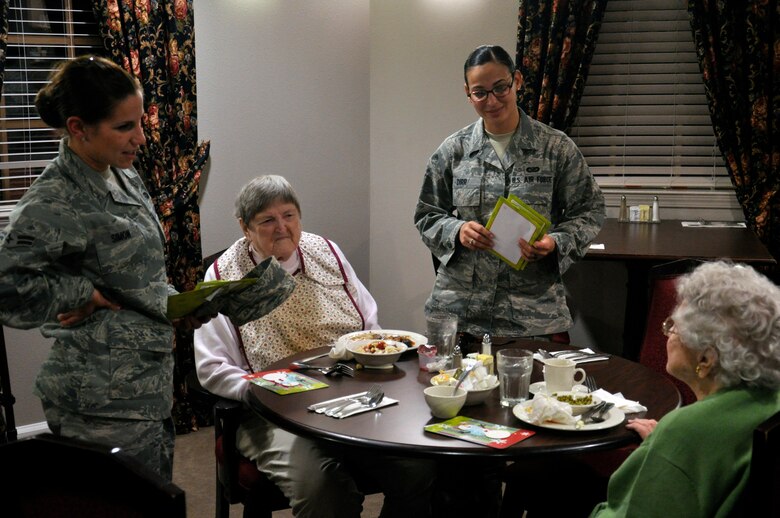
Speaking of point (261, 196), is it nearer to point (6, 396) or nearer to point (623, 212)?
point (6, 396)

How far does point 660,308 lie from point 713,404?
1453 mm

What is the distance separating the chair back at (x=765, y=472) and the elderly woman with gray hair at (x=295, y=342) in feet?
3.83

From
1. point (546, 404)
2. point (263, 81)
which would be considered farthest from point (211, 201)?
point (546, 404)

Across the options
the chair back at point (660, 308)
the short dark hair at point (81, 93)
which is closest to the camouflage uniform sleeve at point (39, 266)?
the short dark hair at point (81, 93)

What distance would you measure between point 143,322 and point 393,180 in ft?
9.98

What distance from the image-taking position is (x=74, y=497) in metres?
1.22

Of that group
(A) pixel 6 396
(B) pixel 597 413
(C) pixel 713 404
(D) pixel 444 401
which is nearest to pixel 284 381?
(D) pixel 444 401

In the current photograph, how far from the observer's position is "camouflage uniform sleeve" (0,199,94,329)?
178 cm

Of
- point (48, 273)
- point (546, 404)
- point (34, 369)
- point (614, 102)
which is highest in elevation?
point (614, 102)

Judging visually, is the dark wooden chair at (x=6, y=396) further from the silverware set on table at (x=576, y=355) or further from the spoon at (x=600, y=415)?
the spoon at (x=600, y=415)

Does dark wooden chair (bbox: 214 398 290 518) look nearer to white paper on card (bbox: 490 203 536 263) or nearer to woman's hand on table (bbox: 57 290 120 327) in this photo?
woman's hand on table (bbox: 57 290 120 327)

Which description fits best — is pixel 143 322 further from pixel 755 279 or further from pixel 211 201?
pixel 211 201

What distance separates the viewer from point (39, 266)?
1.81m

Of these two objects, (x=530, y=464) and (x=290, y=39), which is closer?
(x=530, y=464)
